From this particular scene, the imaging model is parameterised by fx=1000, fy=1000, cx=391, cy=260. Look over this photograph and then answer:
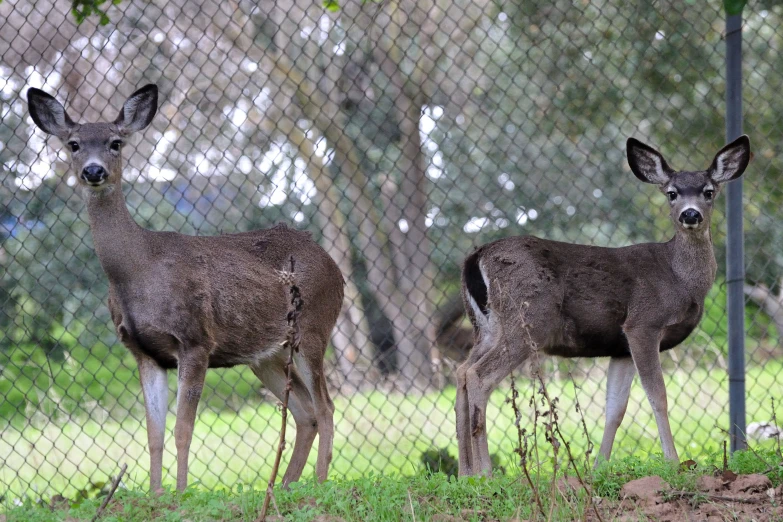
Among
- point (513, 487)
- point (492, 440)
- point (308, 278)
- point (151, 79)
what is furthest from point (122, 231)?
point (151, 79)

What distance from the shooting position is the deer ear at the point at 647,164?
22.3 ft

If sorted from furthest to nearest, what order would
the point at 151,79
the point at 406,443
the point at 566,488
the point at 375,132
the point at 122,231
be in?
the point at 375,132 → the point at 151,79 → the point at 406,443 → the point at 122,231 → the point at 566,488

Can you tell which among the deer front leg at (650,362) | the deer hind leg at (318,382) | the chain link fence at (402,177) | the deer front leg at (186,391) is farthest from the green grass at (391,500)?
the chain link fence at (402,177)

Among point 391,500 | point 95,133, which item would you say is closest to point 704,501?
point 391,500

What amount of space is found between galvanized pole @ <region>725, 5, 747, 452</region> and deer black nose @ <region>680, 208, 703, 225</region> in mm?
625

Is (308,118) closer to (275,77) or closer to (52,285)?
(275,77)

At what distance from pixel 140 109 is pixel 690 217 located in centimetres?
358

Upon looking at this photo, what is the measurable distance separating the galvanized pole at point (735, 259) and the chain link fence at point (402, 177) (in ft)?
6.06

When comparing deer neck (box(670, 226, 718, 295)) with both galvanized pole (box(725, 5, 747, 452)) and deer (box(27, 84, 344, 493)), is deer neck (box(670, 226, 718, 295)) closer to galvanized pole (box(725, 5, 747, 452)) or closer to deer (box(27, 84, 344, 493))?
galvanized pole (box(725, 5, 747, 452))

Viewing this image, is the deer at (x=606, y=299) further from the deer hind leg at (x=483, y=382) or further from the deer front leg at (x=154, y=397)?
the deer front leg at (x=154, y=397)

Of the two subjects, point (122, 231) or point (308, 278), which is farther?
point (308, 278)

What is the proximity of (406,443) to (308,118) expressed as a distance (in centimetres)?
478

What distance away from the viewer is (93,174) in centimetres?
580

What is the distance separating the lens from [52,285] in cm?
959
